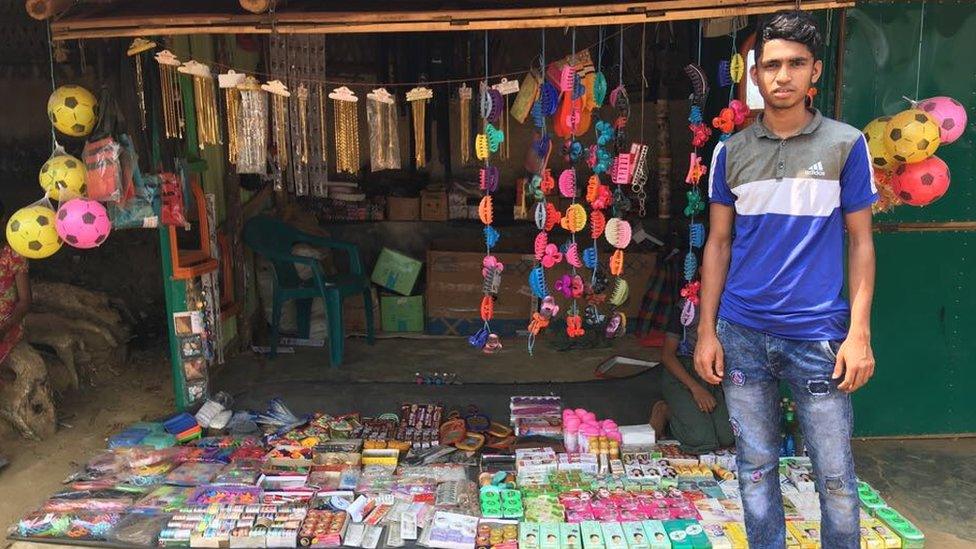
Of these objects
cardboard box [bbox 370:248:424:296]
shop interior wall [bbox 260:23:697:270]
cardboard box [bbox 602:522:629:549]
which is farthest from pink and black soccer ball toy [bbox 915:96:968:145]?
cardboard box [bbox 370:248:424:296]

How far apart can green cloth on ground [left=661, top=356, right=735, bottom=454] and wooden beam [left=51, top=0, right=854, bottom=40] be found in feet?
5.79

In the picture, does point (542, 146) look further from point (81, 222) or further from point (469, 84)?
point (469, 84)

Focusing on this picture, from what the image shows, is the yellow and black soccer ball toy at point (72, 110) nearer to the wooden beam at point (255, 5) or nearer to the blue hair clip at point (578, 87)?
the wooden beam at point (255, 5)

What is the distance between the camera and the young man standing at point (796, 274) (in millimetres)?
2480

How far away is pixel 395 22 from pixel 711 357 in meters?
1.98

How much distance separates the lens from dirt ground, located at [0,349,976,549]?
11.8ft

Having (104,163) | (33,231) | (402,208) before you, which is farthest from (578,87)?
(402,208)

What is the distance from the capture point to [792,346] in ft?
8.46

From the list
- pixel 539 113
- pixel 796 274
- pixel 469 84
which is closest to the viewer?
pixel 796 274

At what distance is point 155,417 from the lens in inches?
188

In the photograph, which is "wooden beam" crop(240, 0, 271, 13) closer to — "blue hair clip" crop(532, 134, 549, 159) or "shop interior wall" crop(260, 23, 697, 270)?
"blue hair clip" crop(532, 134, 549, 159)

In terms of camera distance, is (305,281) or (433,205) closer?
(305,281)

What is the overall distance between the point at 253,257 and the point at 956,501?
4.75 meters

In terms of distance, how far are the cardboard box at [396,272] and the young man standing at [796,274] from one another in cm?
382
